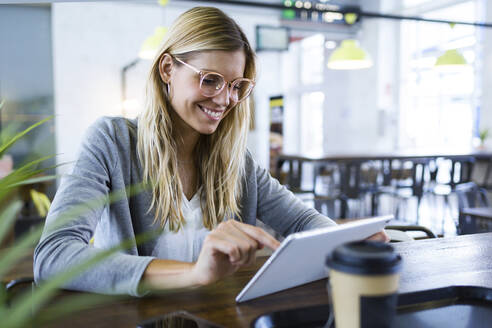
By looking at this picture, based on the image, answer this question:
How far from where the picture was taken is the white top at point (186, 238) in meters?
1.28

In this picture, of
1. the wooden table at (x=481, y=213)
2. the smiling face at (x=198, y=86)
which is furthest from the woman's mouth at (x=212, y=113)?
the wooden table at (x=481, y=213)

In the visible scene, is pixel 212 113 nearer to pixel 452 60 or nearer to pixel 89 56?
pixel 452 60

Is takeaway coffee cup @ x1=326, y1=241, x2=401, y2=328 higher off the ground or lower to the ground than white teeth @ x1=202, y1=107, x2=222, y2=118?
lower

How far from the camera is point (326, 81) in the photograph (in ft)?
34.6

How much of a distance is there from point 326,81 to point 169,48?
9552 millimetres

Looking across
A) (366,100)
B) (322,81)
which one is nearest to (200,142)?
(366,100)

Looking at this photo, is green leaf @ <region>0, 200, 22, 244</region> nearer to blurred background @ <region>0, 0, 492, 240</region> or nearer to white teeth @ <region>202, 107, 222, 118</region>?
white teeth @ <region>202, 107, 222, 118</region>

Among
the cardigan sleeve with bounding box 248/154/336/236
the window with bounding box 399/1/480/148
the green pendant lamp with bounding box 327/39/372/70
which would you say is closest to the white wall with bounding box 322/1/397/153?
the window with bounding box 399/1/480/148

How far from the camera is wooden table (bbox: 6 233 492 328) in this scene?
2.38ft

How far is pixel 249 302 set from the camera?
31.1 inches

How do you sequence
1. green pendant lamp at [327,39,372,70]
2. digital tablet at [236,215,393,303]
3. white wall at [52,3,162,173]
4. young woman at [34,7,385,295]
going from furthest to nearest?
white wall at [52,3,162,173] → green pendant lamp at [327,39,372,70] → young woman at [34,7,385,295] → digital tablet at [236,215,393,303]

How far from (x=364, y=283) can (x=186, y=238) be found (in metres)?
0.90

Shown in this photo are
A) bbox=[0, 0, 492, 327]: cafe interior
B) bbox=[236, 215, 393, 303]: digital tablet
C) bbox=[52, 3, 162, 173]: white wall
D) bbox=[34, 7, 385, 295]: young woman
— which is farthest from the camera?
bbox=[52, 3, 162, 173]: white wall

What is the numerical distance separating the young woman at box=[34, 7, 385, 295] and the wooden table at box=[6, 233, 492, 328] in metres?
0.15
